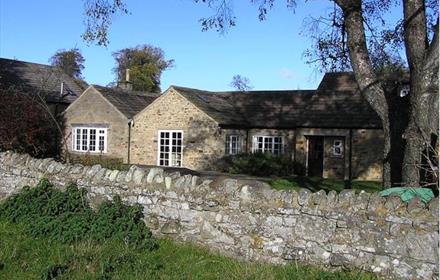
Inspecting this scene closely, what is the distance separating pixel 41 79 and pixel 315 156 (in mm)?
23929

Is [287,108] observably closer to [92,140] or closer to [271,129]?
[271,129]

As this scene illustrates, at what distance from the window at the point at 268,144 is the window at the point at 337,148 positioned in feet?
10.5

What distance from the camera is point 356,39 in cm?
1053

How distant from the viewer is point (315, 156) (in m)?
29.7

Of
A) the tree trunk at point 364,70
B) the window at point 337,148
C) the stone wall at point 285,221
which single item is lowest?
the stone wall at point 285,221

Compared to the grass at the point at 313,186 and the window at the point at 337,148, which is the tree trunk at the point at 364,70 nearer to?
the grass at the point at 313,186

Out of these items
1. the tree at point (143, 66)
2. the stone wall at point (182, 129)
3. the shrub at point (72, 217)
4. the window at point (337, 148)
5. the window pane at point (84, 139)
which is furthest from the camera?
the tree at point (143, 66)

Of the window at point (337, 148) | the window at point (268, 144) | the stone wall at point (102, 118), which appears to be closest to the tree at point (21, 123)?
the stone wall at point (102, 118)

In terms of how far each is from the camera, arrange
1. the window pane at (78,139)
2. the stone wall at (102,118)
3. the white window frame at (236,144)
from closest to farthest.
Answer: the white window frame at (236,144) < the stone wall at (102,118) < the window pane at (78,139)

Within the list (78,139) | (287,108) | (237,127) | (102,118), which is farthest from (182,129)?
(78,139)

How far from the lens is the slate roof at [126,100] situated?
34747 millimetres

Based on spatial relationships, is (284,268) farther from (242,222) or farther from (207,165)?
(207,165)

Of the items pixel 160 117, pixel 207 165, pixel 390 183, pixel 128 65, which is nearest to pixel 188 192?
pixel 390 183

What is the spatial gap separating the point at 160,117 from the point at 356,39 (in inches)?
905
